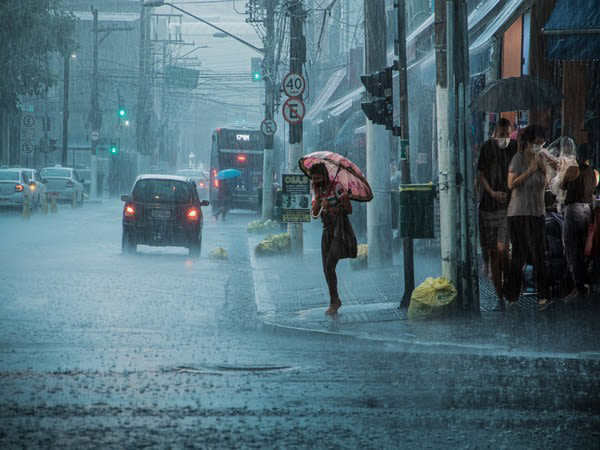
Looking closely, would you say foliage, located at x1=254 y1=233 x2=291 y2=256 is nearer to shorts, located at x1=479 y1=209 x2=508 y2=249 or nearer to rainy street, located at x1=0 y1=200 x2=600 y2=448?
rainy street, located at x1=0 y1=200 x2=600 y2=448

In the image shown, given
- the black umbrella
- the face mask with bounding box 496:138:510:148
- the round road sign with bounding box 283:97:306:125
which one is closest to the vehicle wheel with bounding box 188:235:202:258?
the round road sign with bounding box 283:97:306:125

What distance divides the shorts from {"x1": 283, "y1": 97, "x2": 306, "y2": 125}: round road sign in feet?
33.6

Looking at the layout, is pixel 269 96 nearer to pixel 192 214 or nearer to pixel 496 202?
pixel 192 214

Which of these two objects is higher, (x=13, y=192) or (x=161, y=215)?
(x=13, y=192)

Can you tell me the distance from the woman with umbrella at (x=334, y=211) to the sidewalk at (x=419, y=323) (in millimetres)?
533

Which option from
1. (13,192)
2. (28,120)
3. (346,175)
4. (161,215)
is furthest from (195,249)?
(28,120)

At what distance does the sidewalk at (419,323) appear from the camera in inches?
426

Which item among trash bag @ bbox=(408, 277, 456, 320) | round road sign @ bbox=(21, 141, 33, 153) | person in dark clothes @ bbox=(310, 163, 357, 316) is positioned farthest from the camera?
round road sign @ bbox=(21, 141, 33, 153)

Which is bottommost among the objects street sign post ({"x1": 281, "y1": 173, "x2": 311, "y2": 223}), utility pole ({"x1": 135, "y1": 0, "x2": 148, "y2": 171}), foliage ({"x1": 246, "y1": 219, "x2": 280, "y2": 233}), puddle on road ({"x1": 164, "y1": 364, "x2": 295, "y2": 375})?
puddle on road ({"x1": 164, "y1": 364, "x2": 295, "y2": 375})

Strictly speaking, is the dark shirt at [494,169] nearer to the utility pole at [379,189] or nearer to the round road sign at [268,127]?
the utility pole at [379,189]

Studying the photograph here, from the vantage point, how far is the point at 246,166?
182 ft

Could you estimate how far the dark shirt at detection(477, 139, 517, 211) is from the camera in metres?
13.3

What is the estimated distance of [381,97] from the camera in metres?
15.2

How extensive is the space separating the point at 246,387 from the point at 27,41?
5015 cm
